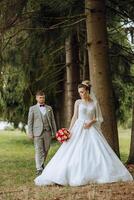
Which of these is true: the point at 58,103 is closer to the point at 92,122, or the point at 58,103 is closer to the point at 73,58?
the point at 73,58

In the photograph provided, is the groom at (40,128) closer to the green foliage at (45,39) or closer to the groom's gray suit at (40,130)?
the groom's gray suit at (40,130)

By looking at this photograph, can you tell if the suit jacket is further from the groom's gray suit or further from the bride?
the bride

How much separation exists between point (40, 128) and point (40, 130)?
0.13ft

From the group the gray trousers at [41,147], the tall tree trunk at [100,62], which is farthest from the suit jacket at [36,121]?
the tall tree trunk at [100,62]

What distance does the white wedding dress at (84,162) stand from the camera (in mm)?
9742

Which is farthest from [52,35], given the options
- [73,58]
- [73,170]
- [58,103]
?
[58,103]

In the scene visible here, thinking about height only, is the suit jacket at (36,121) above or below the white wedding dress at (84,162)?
above

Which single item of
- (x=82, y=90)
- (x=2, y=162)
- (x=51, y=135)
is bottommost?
(x=2, y=162)

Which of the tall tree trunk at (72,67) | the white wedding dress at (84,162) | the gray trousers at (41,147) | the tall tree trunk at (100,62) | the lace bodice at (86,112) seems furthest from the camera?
the tall tree trunk at (72,67)

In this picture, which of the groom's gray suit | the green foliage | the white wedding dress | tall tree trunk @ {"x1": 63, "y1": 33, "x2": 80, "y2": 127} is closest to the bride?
the white wedding dress

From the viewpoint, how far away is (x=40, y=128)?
11.5 m

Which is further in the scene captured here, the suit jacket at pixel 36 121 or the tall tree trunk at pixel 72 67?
the tall tree trunk at pixel 72 67

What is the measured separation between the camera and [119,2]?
44.5ft

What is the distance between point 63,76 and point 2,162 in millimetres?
5267
